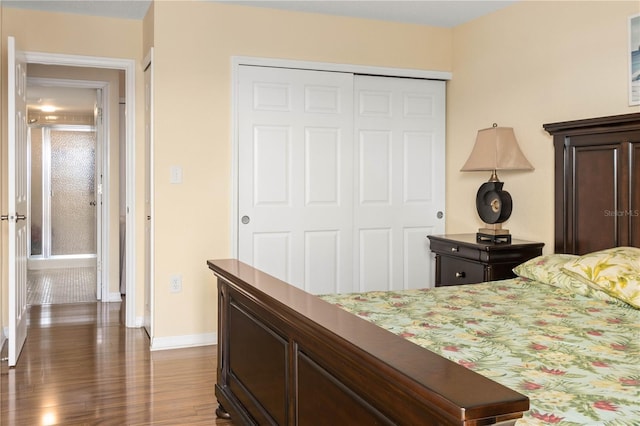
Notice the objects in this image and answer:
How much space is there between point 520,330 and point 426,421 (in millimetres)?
1054

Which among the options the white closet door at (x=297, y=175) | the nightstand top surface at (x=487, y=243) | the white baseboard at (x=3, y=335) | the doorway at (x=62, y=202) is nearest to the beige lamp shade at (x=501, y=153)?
the nightstand top surface at (x=487, y=243)

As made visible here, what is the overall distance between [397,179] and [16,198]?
2759 mm

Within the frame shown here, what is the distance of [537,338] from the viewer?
79.0 inches

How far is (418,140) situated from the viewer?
4918 mm

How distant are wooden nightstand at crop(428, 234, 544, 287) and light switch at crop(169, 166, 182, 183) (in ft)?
6.11

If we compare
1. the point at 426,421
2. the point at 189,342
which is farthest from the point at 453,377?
the point at 189,342

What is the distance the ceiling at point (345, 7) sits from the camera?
4223mm

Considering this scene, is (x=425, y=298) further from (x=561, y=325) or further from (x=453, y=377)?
(x=453, y=377)

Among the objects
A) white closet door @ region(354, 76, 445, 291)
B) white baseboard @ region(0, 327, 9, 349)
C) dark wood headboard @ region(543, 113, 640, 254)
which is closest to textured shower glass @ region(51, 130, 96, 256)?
white baseboard @ region(0, 327, 9, 349)

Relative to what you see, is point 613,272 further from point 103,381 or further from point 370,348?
point 103,381

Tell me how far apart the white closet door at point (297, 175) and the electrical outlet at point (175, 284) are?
0.49m

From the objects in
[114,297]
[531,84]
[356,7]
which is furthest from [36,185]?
[531,84]

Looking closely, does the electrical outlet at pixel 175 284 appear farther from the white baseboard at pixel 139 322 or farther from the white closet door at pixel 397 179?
the white closet door at pixel 397 179

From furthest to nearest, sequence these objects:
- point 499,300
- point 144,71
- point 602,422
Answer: point 144,71 → point 499,300 → point 602,422
